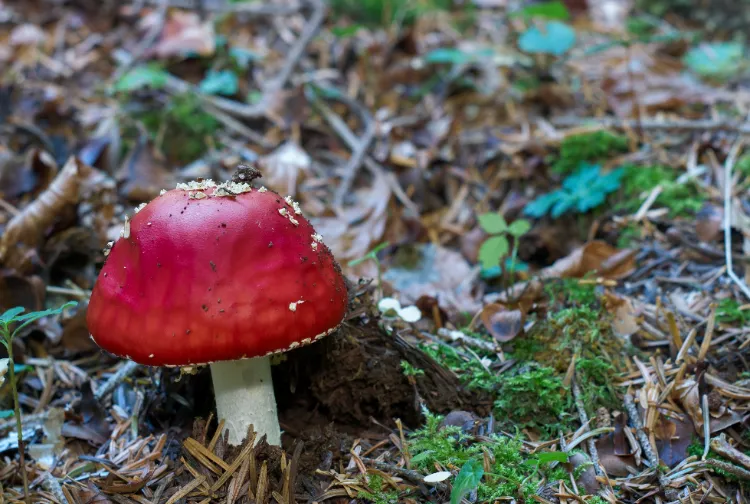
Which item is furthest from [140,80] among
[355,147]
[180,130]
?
[355,147]

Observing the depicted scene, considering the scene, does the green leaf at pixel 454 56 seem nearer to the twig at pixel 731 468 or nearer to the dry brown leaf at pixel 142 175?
the dry brown leaf at pixel 142 175

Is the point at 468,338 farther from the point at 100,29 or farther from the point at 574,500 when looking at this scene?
the point at 100,29

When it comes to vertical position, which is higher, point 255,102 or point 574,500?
point 574,500

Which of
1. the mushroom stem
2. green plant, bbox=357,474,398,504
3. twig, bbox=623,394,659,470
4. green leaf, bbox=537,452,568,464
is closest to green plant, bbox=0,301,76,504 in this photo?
the mushroom stem

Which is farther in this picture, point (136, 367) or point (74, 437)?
point (136, 367)

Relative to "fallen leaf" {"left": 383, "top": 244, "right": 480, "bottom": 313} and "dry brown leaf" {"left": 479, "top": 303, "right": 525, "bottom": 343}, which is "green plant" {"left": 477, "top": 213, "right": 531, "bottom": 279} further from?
"fallen leaf" {"left": 383, "top": 244, "right": 480, "bottom": 313}

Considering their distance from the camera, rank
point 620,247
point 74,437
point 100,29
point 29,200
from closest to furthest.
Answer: point 74,437, point 620,247, point 29,200, point 100,29

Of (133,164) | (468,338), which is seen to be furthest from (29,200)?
(468,338)

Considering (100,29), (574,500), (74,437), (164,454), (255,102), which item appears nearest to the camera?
(574,500)
